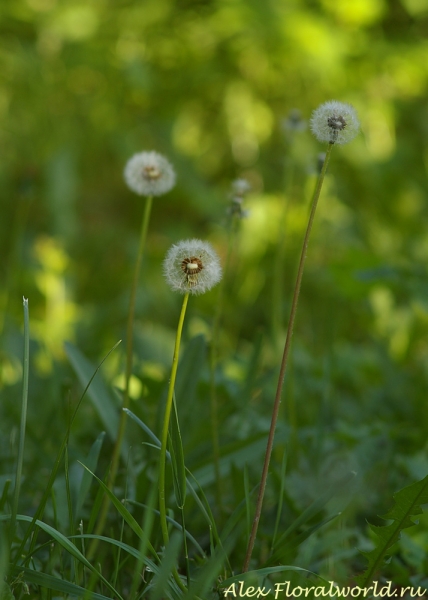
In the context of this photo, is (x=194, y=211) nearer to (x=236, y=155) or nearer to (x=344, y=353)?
(x=236, y=155)

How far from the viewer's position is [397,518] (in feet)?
2.54

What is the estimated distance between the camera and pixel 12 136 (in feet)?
9.19

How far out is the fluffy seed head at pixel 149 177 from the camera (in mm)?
922

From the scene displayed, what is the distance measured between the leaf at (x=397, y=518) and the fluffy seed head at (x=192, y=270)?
32 cm

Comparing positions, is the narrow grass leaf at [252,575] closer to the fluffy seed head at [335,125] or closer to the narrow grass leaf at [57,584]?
the narrow grass leaf at [57,584]

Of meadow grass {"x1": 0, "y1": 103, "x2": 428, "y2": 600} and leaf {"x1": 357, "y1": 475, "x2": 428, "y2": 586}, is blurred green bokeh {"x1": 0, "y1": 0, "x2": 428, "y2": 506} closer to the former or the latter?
meadow grass {"x1": 0, "y1": 103, "x2": 428, "y2": 600}

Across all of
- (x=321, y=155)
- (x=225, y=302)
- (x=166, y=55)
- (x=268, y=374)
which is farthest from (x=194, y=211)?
(x=321, y=155)

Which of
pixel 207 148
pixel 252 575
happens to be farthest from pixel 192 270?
pixel 207 148

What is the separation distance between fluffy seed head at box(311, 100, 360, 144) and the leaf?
384mm

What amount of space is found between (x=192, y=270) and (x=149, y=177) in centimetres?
29

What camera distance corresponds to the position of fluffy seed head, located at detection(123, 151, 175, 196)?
0.92 meters

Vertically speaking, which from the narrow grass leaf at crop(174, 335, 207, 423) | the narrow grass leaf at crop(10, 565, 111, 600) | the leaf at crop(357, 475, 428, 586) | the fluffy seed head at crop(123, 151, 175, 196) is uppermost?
the fluffy seed head at crop(123, 151, 175, 196)

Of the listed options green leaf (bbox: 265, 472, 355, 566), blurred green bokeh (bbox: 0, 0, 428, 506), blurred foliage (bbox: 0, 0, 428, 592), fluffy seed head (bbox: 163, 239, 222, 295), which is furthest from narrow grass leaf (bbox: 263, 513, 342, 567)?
blurred green bokeh (bbox: 0, 0, 428, 506)

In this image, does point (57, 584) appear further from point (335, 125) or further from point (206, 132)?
point (206, 132)
